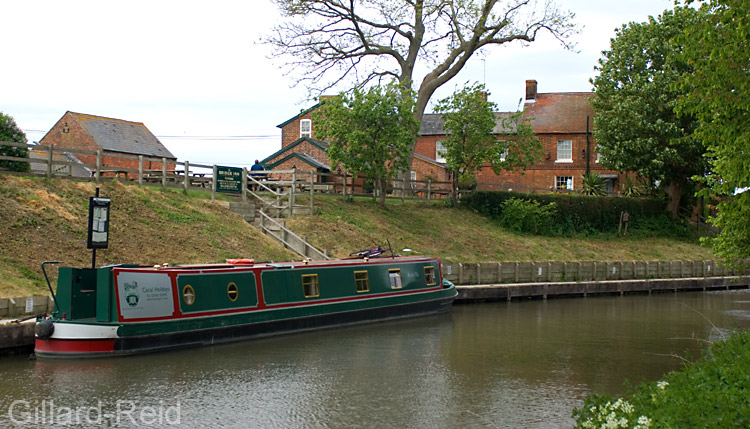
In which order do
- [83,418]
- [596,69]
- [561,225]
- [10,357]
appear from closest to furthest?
[83,418] → [10,357] → [561,225] → [596,69]

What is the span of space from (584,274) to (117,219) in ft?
62.0

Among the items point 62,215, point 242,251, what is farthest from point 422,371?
point 62,215

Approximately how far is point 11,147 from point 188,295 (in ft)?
33.4

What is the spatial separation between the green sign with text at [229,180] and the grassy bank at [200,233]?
2.03ft

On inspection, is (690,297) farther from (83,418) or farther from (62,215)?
(83,418)

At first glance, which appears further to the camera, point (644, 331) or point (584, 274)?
point (584, 274)

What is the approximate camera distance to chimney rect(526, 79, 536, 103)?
50.9 m

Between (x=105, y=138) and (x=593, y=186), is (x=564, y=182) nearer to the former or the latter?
(x=593, y=186)

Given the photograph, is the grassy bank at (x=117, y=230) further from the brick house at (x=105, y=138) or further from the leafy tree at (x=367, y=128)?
the brick house at (x=105, y=138)

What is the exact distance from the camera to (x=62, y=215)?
20438mm

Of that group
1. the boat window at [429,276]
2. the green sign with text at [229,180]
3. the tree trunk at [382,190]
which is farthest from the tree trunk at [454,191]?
the boat window at [429,276]

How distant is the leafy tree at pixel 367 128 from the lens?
31703 millimetres

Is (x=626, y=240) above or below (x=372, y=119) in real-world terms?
below

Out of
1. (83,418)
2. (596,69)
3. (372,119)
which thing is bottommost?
(83,418)
